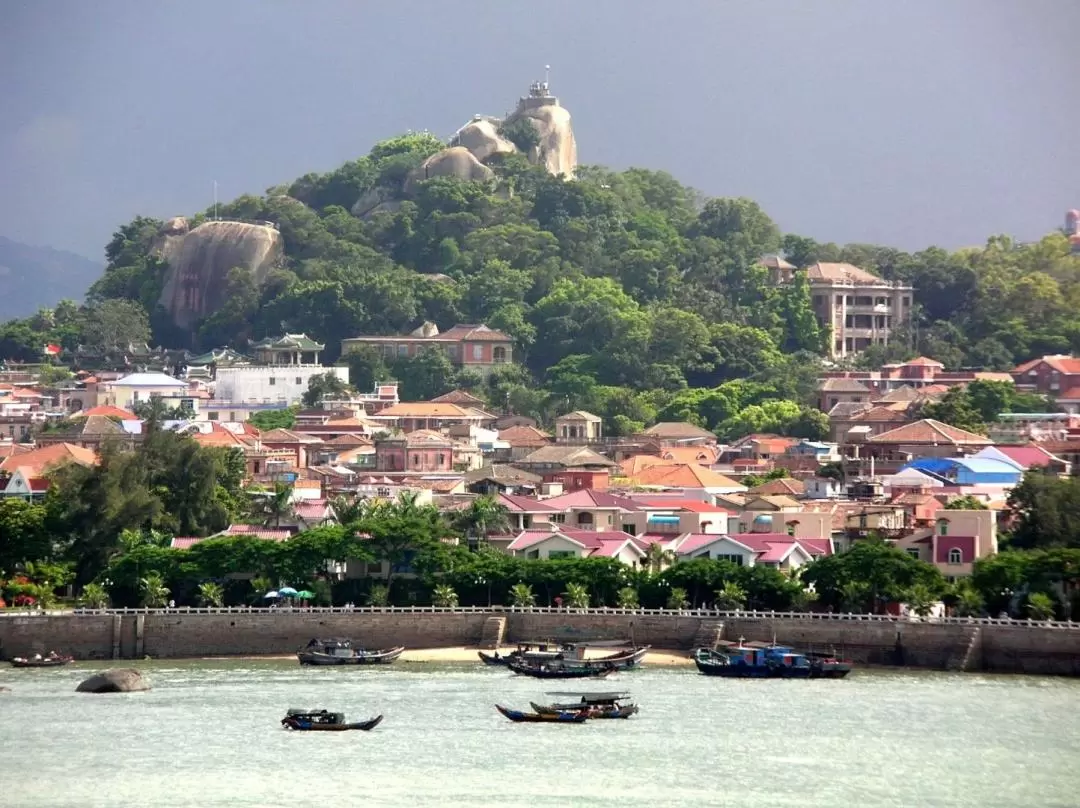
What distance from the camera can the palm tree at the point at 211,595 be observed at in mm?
70750

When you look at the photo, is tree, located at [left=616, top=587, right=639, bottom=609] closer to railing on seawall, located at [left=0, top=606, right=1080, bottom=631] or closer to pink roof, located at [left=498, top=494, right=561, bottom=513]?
railing on seawall, located at [left=0, top=606, right=1080, bottom=631]

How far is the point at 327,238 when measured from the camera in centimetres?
13700

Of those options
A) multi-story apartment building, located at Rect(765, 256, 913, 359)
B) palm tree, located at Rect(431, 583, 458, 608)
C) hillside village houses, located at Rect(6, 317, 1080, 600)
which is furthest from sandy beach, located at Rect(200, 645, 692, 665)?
multi-story apartment building, located at Rect(765, 256, 913, 359)

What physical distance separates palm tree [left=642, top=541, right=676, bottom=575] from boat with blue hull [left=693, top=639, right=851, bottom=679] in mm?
10068

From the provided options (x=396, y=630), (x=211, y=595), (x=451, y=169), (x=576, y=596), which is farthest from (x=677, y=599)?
(x=451, y=169)

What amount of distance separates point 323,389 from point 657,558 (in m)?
45.2

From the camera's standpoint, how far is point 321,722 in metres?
55.8

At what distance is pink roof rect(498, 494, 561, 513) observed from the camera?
80.1 m

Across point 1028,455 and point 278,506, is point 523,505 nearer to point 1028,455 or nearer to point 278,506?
point 278,506

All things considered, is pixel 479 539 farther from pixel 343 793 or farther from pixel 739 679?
pixel 343 793

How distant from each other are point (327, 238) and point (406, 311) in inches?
432

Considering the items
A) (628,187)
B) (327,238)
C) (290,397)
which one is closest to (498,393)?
(290,397)

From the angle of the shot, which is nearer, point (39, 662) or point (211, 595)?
point (39, 662)

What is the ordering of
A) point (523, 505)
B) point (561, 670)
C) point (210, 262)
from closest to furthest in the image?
point (561, 670) → point (523, 505) → point (210, 262)
